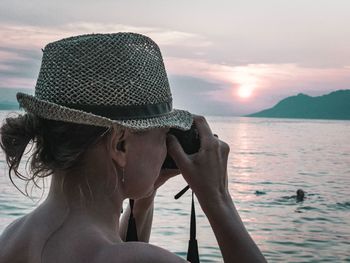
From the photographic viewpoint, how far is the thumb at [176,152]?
2.12 m

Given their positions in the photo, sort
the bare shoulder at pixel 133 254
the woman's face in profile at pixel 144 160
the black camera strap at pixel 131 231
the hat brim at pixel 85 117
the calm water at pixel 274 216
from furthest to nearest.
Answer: the calm water at pixel 274 216, the black camera strap at pixel 131 231, the woman's face in profile at pixel 144 160, the hat brim at pixel 85 117, the bare shoulder at pixel 133 254

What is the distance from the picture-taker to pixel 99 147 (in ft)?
6.48

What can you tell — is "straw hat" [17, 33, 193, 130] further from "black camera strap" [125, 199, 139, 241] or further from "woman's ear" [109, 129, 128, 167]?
"black camera strap" [125, 199, 139, 241]

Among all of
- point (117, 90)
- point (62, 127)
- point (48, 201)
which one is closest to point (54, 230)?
point (48, 201)

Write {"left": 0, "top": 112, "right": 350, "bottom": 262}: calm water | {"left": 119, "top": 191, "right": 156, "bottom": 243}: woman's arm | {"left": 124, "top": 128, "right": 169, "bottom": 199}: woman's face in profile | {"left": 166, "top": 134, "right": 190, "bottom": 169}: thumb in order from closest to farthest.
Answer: {"left": 124, "top": 128, "right": 169, "bottom": 199}: woman's face in profile
{"left": 166, "top": 134, "right": 190, "bottom": 169}: thumb
{"left": 119, "top": 191, "right": 156, "bottom": 243}: woman's arm
{"left": 0, "top": 112, "right": 350, "bottom": 262}: calm water

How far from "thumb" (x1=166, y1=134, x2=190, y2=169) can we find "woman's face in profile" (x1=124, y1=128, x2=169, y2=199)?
0.03 m

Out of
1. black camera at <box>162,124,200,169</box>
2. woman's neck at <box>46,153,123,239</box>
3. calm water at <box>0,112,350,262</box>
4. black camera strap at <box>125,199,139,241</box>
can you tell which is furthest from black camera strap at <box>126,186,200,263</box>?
calm water at <box>0,112,350,262</box>

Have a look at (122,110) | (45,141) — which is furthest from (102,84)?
(45,141)

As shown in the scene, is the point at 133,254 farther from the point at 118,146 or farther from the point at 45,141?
the point at 45,141

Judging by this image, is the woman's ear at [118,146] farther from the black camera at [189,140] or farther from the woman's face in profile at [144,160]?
the black camera at [189,140]

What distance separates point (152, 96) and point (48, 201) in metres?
0.46

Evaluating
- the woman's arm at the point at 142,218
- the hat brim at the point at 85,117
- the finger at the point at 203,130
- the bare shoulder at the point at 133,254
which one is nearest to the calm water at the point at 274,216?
the woman's arm at the point at 142,218

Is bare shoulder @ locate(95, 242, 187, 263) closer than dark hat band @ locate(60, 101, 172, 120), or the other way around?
bare shoulder @ locate(95, 242, 187, 263)

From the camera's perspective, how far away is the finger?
2.13m
